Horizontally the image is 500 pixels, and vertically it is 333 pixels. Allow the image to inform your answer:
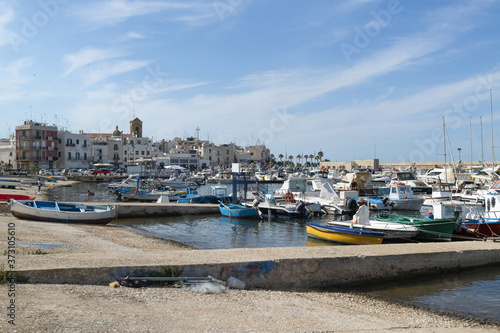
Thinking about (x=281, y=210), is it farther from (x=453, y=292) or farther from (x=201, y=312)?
→ (x=201, y=312)

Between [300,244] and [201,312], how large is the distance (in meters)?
14.6

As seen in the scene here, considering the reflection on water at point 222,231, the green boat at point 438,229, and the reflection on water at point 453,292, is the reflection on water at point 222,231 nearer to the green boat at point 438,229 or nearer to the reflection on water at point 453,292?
the green boat at point 438,229

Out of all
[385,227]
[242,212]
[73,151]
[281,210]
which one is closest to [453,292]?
[385,227]

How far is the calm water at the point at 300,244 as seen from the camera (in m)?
11.7

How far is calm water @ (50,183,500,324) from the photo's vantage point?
38.3 feet

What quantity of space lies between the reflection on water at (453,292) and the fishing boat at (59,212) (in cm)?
1762

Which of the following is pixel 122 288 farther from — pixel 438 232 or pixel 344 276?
Result: pixel 438 232

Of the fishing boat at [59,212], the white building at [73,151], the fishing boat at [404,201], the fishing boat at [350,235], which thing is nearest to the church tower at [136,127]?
the white building at [73,151]

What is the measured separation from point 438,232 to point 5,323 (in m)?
19.2

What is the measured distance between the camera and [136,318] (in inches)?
290

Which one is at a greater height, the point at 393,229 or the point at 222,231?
the point at 393,229

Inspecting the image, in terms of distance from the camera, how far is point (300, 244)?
72.6ft

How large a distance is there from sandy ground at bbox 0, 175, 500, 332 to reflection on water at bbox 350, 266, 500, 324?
3.46ft

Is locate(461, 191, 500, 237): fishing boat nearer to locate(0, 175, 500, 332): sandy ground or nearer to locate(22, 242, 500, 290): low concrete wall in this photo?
locate(22, 242, 500, 290): low concrete wall
